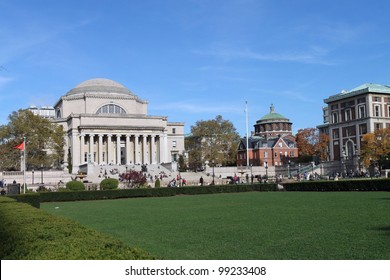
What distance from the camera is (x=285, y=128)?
454 feet

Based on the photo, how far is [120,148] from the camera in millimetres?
103438

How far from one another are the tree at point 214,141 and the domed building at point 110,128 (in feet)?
33.9

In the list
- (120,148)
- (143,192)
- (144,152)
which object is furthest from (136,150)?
(143,192)

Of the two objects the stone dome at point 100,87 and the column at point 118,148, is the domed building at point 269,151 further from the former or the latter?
the stone dome at point 100,87

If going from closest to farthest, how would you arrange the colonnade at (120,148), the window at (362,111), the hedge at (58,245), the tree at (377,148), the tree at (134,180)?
the hedge at (58,245)
the tree at (134,180)
the tree at (377,148)
the window at (362,111)
the colonnade at (120,148)

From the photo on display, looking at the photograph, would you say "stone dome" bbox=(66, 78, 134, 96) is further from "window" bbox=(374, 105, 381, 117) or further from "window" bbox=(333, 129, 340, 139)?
"window" bbox=(374, 105, 381, 117)

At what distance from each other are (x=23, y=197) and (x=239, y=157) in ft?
301

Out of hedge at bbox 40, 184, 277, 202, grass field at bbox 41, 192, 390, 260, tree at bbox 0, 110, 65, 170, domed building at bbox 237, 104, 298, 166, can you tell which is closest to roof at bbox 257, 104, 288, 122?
domed building at bbox 237, 104, 298, 166

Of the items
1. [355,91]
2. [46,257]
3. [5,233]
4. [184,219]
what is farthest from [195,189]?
[355,91]

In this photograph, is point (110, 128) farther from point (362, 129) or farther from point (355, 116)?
point (362, 129)

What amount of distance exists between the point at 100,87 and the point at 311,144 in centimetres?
5208

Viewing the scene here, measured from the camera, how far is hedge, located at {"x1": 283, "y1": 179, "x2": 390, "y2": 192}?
39.3 metres

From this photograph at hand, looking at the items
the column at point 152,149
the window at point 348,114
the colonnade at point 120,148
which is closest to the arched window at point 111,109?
the colonnade at point 120,148

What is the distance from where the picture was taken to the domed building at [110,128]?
9956 cm
